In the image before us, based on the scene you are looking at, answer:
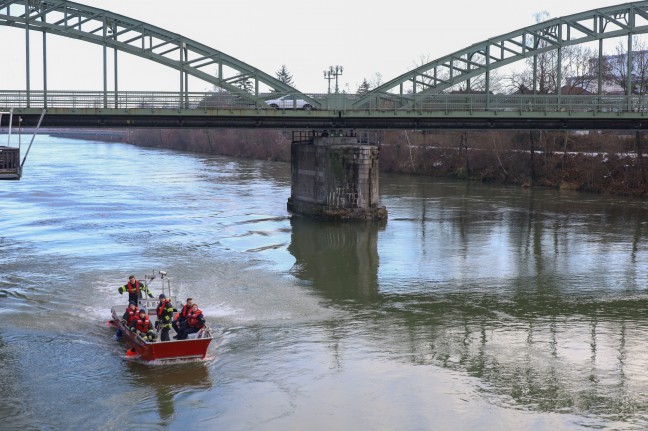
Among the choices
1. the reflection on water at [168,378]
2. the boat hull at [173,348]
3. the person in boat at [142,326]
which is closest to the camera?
the reflection on water at [168,378]

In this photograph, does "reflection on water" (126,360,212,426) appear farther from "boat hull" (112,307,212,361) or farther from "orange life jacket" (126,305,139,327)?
"orange life jacket" (126,305,139,327)

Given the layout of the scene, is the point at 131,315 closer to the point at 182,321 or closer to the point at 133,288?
the point at 182,321

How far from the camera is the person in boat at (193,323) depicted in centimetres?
2100

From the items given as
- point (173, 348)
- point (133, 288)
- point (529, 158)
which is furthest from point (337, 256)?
point (529, 158)

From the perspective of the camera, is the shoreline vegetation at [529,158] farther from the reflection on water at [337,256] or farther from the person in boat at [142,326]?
the person in boat at [142,326]

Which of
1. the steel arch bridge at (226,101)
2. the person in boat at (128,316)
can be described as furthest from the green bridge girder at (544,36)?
the person in boat at (128,316)

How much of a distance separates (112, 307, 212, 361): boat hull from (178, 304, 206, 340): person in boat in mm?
264

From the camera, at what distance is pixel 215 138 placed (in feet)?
372

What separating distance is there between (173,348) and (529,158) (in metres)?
51.2

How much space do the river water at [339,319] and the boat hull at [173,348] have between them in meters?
0.24

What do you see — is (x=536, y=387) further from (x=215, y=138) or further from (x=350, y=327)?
(x=215, y=138)

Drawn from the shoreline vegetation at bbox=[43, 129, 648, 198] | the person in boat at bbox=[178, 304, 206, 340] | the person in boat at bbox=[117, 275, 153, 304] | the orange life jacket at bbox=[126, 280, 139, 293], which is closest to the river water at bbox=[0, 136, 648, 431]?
the person in boat at bbox=[178, 304, 206, 340]

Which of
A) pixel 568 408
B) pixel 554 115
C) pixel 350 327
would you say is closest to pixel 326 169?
pixel 554 115

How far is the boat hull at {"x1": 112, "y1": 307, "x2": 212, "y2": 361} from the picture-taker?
2067 centimetres
